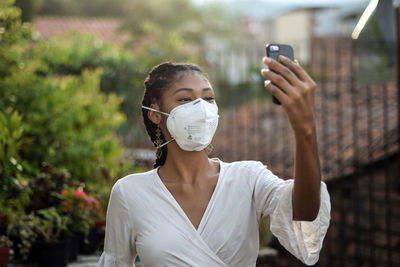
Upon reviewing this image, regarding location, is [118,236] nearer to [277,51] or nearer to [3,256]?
[277,51]

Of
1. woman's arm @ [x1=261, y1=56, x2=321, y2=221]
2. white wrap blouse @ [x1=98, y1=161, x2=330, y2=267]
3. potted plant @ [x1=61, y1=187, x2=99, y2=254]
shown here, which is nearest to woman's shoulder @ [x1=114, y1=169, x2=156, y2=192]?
white wrap blouse @ [x1=98, y1=161, x2=330, y2=267]

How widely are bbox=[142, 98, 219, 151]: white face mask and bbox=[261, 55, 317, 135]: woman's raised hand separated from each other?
66cm

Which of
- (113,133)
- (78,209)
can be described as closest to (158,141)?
(78,209)

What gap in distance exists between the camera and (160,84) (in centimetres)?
233

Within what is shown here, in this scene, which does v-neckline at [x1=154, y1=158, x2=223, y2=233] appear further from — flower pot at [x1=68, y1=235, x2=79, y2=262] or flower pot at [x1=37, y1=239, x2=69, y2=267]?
flower pot at [x1=68, y1=235, x2=79, y2=262]

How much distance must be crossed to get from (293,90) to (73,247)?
2.58 m

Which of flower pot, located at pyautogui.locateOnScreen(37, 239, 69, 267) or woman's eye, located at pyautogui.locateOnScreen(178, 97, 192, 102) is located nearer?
woman's eye, located at pyautogui.locateOnScreen(178, 97, 192, 102)

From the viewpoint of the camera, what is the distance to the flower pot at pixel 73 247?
3559mm

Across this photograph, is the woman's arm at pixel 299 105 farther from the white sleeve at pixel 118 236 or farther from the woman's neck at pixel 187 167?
the white sleeve at pixel 118 236

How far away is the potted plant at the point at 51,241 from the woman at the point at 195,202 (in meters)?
1.24

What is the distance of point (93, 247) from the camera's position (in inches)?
154

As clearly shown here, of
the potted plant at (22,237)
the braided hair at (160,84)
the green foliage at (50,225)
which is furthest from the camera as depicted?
the green foliage at (50,225)

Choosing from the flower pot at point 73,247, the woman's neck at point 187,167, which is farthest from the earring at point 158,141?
the flower pot at point 73,247

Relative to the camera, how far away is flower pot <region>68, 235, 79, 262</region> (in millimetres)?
3559
